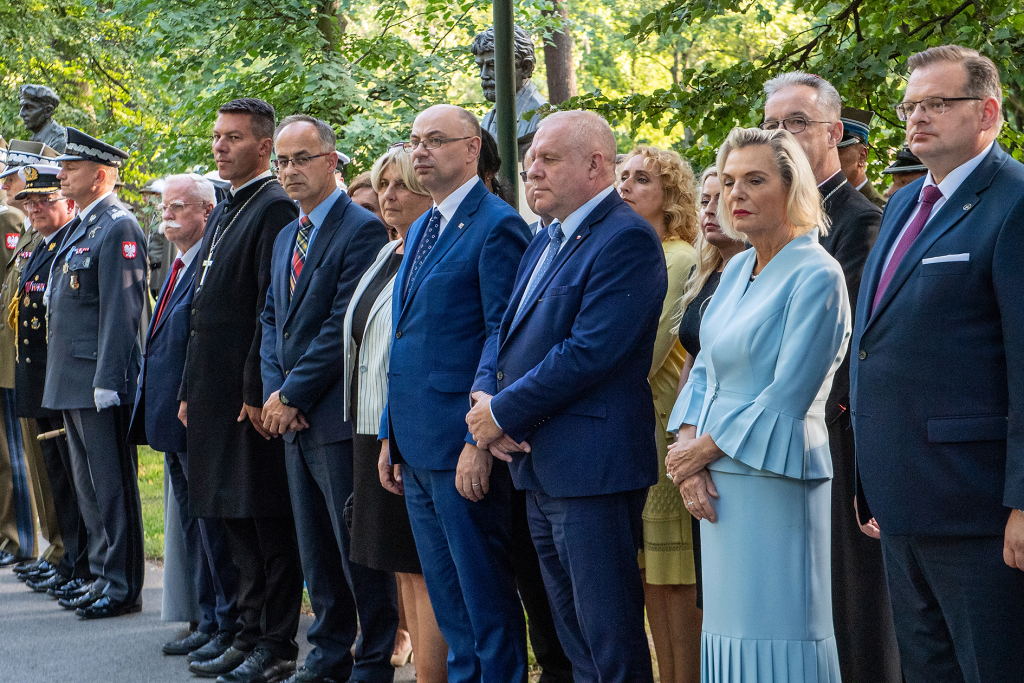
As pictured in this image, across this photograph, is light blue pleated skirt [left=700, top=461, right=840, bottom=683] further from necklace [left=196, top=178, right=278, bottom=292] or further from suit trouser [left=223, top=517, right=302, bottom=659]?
necklace [left=196, top=178, right=278, bottom=292]

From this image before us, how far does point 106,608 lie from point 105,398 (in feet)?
3.96

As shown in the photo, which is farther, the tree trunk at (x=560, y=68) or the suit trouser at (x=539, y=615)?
the tree trunk at (x=560, y=68)

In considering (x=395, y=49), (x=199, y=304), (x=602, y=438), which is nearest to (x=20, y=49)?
(x=395, y=49)

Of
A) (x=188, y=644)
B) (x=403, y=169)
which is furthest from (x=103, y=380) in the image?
(x=403, y=169)

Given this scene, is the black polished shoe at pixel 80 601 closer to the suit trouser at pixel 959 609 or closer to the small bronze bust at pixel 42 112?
the suit trouser at pixel 959 609

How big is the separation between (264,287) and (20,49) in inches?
446

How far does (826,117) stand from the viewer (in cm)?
382

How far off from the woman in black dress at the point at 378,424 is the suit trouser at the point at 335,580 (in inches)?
6.9

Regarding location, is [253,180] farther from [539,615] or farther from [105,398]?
[539,615]

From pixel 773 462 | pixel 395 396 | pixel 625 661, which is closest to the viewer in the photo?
pixel 773 462

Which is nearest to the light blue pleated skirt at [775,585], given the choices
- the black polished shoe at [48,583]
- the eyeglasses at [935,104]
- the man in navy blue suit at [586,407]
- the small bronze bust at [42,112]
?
the man in navy blue suit at [586,407]

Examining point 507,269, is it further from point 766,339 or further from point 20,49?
point 20,49

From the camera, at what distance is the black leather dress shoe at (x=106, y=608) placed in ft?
19.9

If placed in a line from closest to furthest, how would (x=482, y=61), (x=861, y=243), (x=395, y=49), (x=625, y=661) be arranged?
1. (x=625, y=661)
2. (x=861, y=243)
3. (x=482, y=61)
4. (x=395, y=49)
